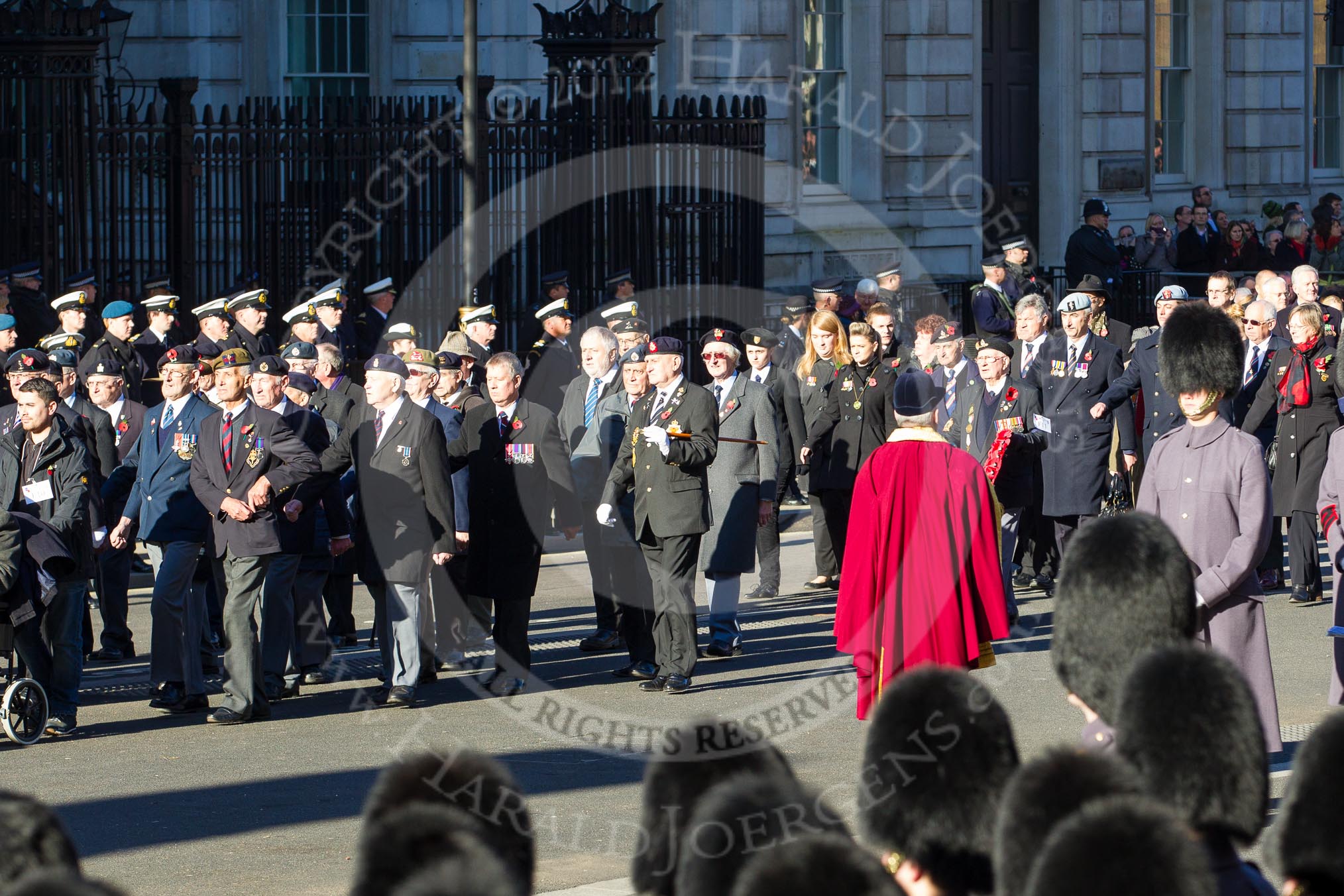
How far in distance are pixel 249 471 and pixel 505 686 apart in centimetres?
174

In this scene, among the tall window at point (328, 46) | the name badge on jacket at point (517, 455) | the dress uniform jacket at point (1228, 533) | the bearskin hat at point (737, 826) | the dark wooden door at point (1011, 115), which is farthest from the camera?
the dark wooden door at point (1011, 115)

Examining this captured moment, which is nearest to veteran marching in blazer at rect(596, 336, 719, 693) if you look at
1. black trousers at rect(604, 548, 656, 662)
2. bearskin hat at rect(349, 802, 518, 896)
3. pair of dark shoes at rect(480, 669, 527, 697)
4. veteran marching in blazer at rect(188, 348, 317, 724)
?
black trousers at rect(604, 548, 656, 662)

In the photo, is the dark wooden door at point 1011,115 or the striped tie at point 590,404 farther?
Result: the dark wooden door at point 1011,115

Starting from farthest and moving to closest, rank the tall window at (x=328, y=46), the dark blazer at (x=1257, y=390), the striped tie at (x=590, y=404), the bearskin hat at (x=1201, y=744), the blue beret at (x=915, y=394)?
the tall window at (x=328, y=46) → the dark blazer at (x=1257, y=390) → the striped tie at (x=590, y=404) → the blue beret at (x=915, y=394) → the bearskin hat at (x=1201, y=744)

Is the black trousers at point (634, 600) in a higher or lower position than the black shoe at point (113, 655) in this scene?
higher

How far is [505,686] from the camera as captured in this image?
32.7 ft

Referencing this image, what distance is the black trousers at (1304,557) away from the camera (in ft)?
40.2

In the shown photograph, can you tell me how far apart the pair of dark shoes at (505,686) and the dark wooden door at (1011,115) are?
54.0ft

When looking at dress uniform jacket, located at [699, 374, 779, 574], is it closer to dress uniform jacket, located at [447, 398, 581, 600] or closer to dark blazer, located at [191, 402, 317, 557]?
dress uniform jacket, located at [447, 398, 581, 600]

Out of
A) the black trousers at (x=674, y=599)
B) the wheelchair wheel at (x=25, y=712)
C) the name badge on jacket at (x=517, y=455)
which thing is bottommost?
the wheelchair wheel at (x=25, y=712)

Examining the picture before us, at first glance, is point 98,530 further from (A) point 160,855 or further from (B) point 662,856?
(B) point 662,856

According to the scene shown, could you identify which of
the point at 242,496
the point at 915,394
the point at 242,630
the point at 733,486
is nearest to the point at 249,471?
the point at 242,496

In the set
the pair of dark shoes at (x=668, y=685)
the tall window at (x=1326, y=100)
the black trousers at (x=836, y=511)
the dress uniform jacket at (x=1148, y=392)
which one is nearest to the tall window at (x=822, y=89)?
the tall window at (x=1326, y=100)

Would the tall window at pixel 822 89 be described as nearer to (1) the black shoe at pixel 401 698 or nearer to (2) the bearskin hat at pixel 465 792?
(1) the black shoe at pixel 401 698
